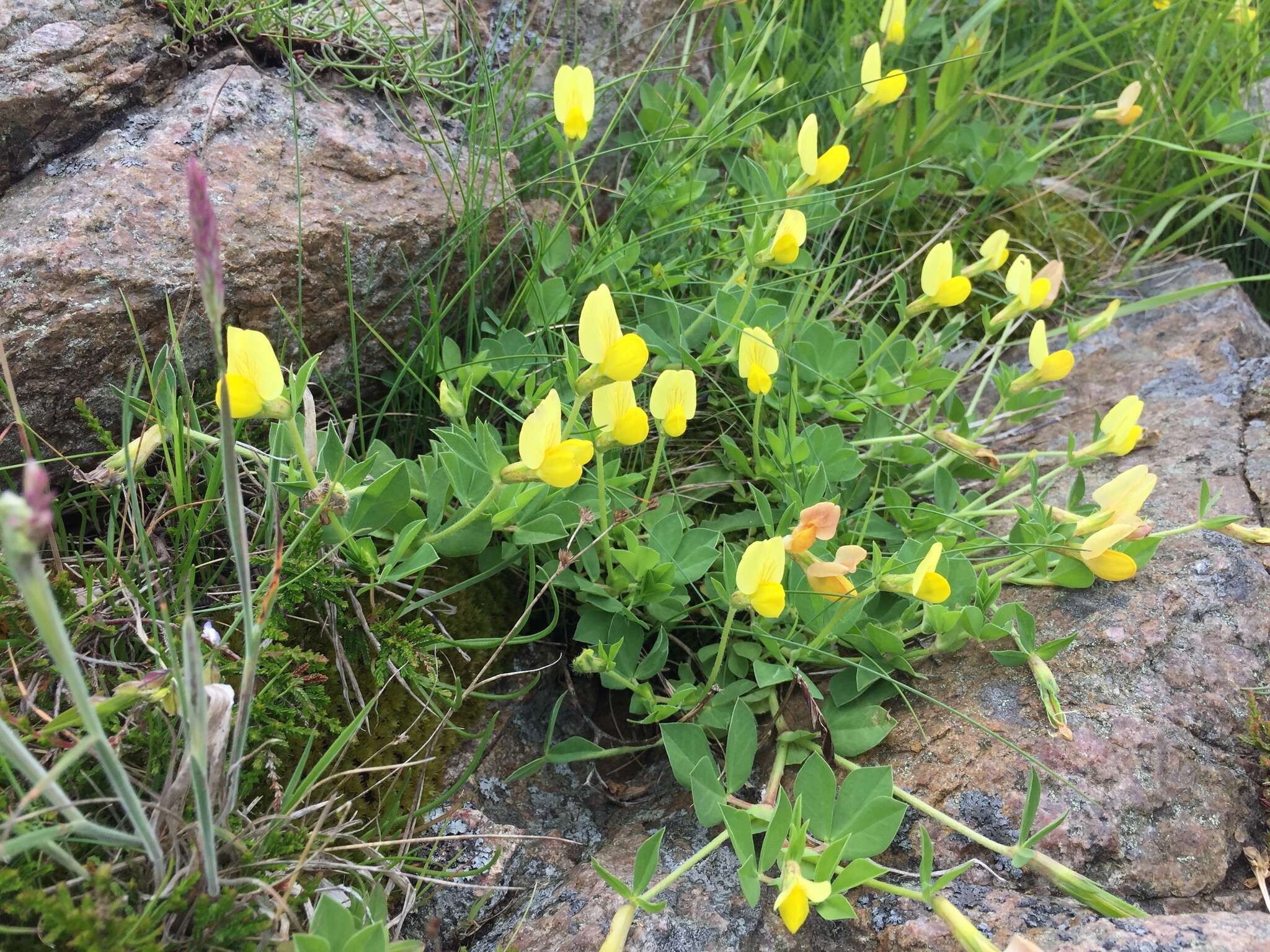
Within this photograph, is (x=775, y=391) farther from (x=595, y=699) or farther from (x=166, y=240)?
(x=166, y=240)

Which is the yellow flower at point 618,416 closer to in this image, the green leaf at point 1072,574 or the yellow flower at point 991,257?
the green leaf at point 1072,574

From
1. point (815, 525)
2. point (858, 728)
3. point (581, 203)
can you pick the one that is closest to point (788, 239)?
point (581, 203)

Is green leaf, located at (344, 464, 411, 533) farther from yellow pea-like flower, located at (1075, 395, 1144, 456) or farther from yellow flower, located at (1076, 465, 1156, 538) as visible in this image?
yellow pea-like flower, located at (1075, 395, 1144, 456)

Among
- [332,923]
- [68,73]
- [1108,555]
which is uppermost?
[68,73]

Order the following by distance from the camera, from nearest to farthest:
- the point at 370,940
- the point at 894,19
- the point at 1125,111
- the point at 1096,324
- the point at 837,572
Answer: the point at 370,940 < the point at 837,572 < the point at 1096,324 < the point at 894,19 < the point at 1125,111

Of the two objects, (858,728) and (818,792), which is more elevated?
(818,792)

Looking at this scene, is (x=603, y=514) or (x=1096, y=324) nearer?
(x=603, y=514)

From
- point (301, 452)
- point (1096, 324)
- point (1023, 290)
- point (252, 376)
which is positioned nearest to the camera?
point (252, 376)

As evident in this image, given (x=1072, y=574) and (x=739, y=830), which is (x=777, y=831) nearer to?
(x=739, y=830)
